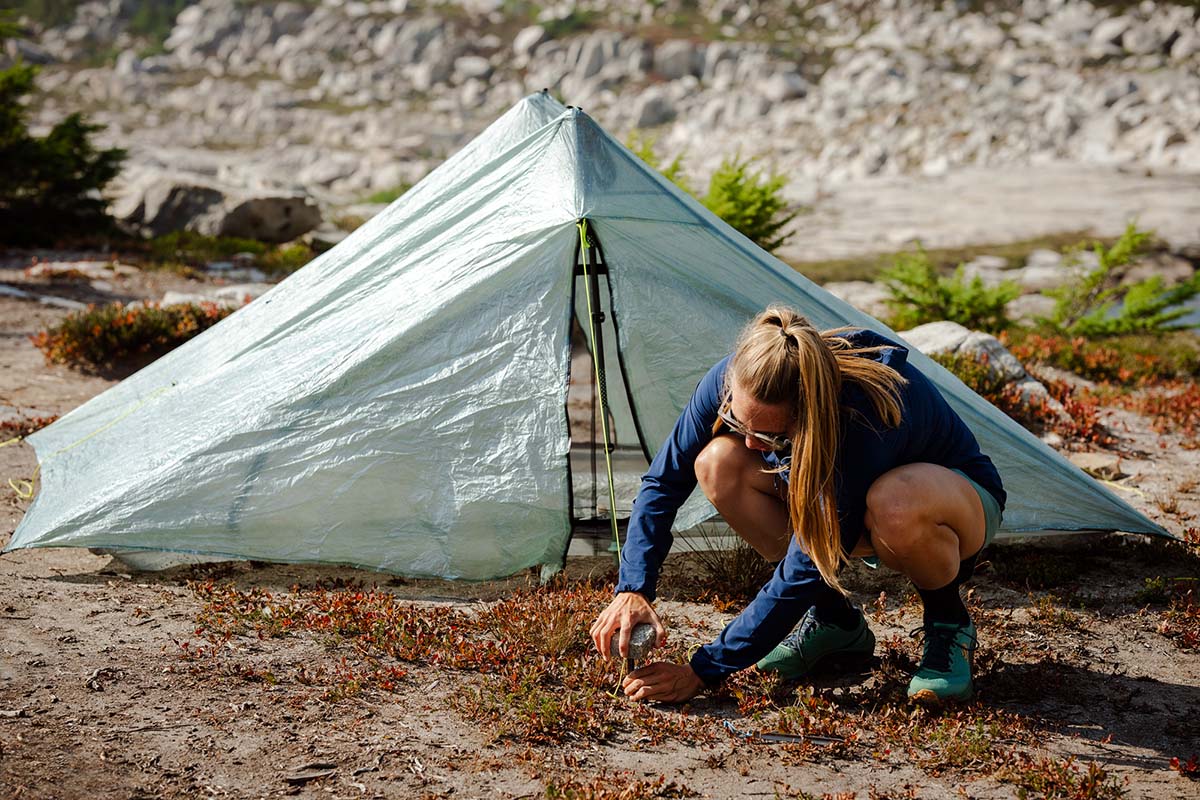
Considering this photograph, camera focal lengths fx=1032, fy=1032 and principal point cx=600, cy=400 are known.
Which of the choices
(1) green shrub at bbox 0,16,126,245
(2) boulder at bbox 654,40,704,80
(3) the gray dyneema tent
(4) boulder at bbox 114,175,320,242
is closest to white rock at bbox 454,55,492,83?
(2) boulder at bbox 654,40,704,80

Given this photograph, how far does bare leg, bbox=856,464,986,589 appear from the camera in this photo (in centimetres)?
360

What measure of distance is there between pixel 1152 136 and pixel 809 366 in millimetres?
30507

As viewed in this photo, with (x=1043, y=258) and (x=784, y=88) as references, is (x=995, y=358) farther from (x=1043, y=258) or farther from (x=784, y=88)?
(x=784, y=88)

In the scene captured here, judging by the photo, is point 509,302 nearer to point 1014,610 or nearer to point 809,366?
point 809,366

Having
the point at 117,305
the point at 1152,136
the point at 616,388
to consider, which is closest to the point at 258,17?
the point at 1152,136

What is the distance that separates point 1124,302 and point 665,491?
919 centimetres

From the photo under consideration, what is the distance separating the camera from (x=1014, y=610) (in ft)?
16.3

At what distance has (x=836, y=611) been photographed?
4.19m

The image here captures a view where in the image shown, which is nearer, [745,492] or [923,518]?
[923,518]

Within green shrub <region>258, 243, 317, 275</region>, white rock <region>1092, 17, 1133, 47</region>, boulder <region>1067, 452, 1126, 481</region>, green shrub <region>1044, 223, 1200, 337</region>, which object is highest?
white rock <region>1092, 17, 1133, 47</region>

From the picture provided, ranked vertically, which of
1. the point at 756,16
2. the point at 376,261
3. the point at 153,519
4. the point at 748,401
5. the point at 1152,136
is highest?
the point at 756,16

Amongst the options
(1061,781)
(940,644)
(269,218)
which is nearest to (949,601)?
(940,644)

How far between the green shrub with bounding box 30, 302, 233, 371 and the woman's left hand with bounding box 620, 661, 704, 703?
21.4 ft

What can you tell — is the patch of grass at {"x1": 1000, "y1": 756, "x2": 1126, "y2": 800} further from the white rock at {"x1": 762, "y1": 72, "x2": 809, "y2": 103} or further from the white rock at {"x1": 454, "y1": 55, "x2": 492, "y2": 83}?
the white rock at {"x1": 454, "y1": 55, "x2": 492, "y2": 83}
